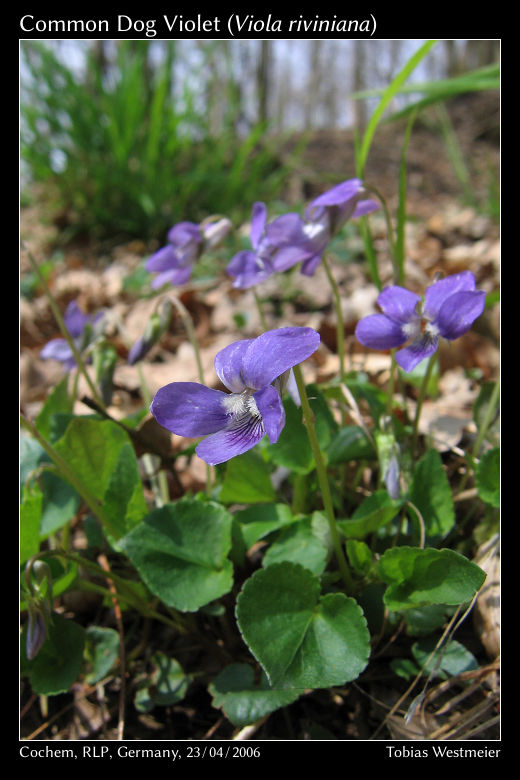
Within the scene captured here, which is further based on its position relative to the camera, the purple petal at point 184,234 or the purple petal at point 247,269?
the purple petal at point 184,234

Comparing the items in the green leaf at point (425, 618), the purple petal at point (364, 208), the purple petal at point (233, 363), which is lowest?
the green leaf at point (425, 618)

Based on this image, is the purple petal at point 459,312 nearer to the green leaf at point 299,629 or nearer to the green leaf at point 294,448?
the green leaf at point 294,448

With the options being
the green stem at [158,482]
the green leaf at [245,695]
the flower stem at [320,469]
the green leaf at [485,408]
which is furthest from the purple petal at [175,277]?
the green leaf at [245,695]

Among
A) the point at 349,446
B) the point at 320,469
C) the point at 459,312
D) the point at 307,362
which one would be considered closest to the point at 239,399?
the point at 320,469

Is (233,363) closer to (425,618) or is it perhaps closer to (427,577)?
(427,577)
